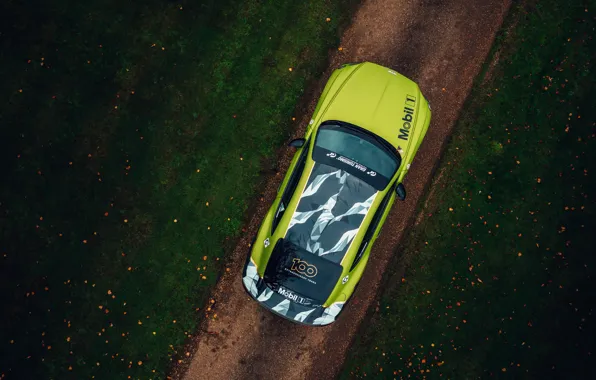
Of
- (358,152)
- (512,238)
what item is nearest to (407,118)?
(358,152)

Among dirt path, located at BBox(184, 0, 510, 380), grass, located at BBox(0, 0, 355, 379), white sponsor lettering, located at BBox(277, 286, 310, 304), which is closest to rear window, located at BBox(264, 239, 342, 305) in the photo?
white sponsor lettering, located at BBox(277, 286, 310, 304)

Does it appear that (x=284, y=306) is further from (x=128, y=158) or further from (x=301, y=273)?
(x=128, y=158)

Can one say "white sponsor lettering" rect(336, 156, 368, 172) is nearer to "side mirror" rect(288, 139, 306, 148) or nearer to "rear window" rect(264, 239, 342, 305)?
"side mirror" rect(288, 139, 306, 148)

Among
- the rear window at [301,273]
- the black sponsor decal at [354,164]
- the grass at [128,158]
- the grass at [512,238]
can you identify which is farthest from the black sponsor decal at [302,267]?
the grass at [512,238]

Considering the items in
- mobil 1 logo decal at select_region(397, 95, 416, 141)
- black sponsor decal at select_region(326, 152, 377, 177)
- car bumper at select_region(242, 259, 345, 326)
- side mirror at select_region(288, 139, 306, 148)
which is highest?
mobil 1 logo decal at select_region(397, 95, 416, 141)

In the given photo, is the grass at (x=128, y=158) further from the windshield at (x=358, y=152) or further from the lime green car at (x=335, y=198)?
the windshield at (x=358, y=152)

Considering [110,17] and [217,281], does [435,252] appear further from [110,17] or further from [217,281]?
[110,17]

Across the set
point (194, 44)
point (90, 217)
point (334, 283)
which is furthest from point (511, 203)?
point (90, 217)
